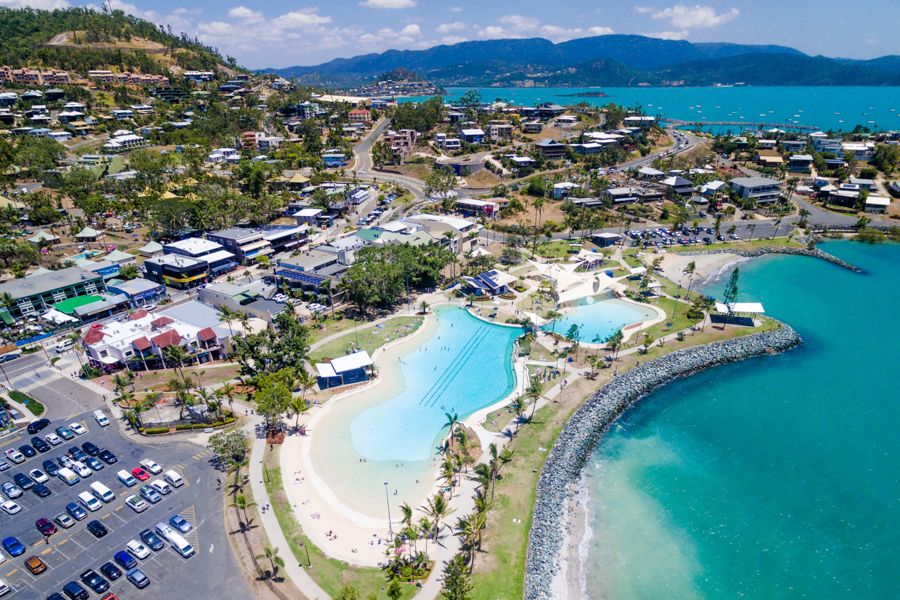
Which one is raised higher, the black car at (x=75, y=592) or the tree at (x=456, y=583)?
the tree at (x=456, y=583)

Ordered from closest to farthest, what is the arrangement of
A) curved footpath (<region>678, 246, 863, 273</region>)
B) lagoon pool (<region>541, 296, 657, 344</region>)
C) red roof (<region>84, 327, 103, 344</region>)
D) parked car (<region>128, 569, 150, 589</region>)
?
parked car (<region>128, 569, 150, 589</region>) → red roof (<region>84, 327, 103, 344</region>) → lagoon pool (<region>541, 296, 657, 344</region>) → curved footpath (<region>678, 246, 863, 273</region>)

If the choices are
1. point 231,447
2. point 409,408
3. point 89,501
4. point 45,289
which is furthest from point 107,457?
point 45,289

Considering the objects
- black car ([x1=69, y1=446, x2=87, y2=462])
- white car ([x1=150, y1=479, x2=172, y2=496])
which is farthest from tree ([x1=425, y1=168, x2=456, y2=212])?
white car ([x1=150, y1=479, x2=172, y2=496])

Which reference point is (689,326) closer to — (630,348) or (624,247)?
(630,348)

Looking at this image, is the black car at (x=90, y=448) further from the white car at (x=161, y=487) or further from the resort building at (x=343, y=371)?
the resort building at (x=343, y=371)

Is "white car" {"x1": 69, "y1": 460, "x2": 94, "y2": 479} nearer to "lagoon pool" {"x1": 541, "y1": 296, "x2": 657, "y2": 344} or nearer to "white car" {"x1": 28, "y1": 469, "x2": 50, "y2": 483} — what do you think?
"white car" {"x1": 28, "y1": 469, "x2": 50, "y2": 483}

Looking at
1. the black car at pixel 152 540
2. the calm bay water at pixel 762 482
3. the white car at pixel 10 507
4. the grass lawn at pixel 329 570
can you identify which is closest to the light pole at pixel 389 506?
the grass lawn at pixel 329 570

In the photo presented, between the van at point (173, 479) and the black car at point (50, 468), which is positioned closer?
the van at point (173, 479)
